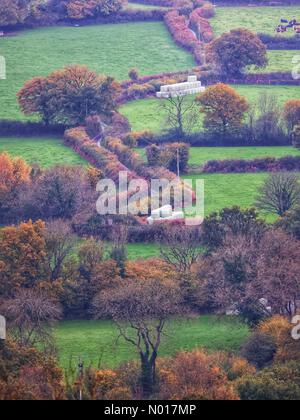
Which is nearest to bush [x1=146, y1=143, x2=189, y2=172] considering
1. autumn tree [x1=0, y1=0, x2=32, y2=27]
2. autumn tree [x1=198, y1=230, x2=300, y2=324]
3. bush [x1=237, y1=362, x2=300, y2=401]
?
autumn tree [x1=198, y1=230, x2=300, y2=324]

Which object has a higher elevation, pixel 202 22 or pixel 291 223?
pixel 291 223

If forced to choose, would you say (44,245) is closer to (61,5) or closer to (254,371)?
(254,371)

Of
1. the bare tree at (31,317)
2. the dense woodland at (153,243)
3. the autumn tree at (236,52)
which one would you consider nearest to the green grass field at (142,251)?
the dense woodland at (153,243)

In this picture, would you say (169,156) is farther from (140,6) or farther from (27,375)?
(140,6)

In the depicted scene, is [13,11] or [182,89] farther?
[13,11]

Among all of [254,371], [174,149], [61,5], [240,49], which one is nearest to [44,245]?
[254,371]

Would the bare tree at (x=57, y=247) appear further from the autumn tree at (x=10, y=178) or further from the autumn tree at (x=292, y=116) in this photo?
the autumn tree at (x=292, y=116)

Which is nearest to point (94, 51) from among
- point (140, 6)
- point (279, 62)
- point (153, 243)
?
point (140, 6)
